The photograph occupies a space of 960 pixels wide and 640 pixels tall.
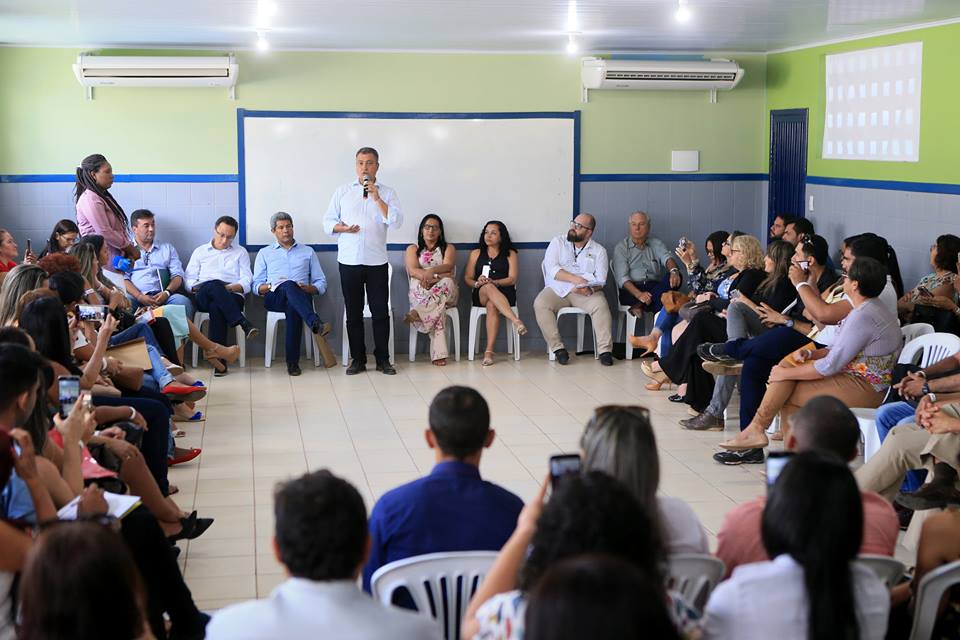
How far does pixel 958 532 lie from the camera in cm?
272

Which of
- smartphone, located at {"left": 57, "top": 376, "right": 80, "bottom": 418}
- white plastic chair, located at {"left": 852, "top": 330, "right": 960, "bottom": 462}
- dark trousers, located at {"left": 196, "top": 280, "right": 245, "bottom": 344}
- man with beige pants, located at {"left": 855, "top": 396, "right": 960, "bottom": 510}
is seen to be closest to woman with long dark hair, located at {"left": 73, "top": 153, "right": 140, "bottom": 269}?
dark trousers, located at {"left": 196, "top": 280, "right": 245, "bottom": 344}

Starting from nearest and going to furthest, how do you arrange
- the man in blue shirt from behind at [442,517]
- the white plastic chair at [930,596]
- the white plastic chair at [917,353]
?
the white plastic chair at [930,596] < the man in blue shirt from behind at [442,517] < the white plastic chair at [917,353]

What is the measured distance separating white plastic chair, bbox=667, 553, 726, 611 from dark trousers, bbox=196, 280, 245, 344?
20.8ft

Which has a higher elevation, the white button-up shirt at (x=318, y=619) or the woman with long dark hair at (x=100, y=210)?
the woman with long dark hair at (x=100, y=210)

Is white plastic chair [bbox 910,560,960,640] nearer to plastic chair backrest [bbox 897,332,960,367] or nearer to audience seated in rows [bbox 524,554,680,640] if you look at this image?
audience seated in rows [bbox 524,554,680,640]

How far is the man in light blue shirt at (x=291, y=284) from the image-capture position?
8.58 m

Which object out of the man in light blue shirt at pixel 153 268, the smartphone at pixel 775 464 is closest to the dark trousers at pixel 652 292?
the man in light blue shirt at pixel 153 268

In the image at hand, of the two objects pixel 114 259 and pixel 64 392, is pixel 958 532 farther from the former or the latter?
pixel 114 259

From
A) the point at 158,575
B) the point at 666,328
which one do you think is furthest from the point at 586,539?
the point at 666,328

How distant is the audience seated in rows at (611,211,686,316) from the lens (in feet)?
29.8

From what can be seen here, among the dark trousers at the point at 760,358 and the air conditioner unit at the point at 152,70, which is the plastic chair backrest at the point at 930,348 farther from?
the air conditioner unit at the point at 152,70

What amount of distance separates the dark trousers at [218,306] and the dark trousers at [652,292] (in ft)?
9.97

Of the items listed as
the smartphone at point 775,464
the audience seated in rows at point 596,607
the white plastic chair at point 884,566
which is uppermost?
the audience seated in rows at point 596,607

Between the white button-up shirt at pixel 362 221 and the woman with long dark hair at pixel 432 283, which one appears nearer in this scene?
the white button-up shirt at pixel 362 221
